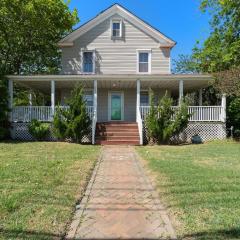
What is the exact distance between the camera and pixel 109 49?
2558cm

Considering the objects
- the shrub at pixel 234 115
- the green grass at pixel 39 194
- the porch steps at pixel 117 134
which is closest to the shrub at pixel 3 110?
the porch steps at pixel 117 134

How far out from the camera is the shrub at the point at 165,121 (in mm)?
19844

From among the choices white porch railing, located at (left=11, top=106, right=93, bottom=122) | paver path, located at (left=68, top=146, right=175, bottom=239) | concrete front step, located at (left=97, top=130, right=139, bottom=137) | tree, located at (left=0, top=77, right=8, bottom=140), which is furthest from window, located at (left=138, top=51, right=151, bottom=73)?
paver path, located at (left=68, top=146, right=175, bottom=239)

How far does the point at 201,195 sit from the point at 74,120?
1314 centimetres

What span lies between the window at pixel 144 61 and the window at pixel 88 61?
116 inches

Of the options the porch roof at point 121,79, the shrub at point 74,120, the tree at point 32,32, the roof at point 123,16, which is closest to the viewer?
the shrub at point 74,120

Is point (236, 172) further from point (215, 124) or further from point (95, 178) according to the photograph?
point (215, 124)

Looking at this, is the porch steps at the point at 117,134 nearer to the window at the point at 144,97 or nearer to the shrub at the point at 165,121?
the shrub at the point at 165,121

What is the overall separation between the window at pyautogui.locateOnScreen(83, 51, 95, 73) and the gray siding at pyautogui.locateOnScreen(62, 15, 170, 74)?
32 cm

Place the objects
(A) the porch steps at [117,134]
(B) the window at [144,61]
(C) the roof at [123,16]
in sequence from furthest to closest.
Result: (B) the window at [144,61], (C) the roof at [123,16], (A) the porch steps at [117,134]

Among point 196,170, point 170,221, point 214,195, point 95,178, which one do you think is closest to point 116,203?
point 170,221

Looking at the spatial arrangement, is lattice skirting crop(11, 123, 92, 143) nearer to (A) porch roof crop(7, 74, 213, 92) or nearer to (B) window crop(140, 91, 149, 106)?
(A) porch roof crop(7, 74, 213, 92)

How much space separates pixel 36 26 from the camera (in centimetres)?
3014

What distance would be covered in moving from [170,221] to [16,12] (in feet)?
85.9
